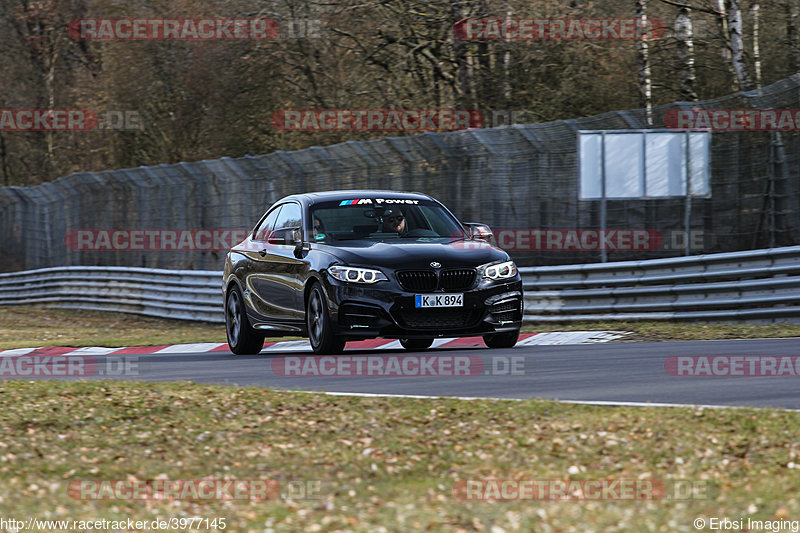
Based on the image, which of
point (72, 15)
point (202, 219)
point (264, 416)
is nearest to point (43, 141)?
point (72, 15)

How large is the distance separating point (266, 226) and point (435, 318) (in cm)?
334

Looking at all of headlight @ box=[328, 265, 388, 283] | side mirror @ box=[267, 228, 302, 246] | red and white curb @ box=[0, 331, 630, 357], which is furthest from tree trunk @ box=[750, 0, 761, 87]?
headlight @ box=[328, 265, 388, 283]

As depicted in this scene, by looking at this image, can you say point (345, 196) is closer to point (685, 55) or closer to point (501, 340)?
point (501, 340)

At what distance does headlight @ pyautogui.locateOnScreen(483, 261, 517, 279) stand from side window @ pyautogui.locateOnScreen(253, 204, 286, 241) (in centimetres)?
299

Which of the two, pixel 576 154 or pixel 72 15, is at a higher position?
pixel 72 15

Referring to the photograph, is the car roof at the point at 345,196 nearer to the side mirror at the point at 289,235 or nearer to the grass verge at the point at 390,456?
the side mirror at the point at 289,235

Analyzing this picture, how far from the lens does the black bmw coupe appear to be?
12797 millimetres

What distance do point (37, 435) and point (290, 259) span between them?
5.67m

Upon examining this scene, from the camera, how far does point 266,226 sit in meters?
15.5

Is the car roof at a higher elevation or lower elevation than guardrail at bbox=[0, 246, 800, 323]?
higher

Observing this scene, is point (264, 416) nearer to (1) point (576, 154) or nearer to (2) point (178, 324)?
(1) point (576, 154)

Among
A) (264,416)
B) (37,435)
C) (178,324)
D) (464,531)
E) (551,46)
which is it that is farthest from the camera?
(551,46)

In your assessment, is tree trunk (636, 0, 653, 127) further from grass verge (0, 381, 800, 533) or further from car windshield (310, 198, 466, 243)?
grass verge (0, 381, 800, 533)

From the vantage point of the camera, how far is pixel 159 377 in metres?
12.4
